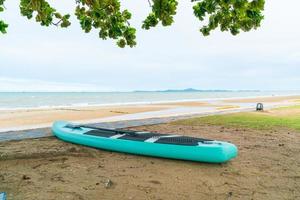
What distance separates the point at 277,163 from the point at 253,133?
2.95 meters

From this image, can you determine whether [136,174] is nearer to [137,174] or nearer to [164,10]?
[137,174]

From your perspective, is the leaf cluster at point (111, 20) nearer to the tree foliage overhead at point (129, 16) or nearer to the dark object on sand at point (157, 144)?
the tree foliage overhead at point (129, 16)

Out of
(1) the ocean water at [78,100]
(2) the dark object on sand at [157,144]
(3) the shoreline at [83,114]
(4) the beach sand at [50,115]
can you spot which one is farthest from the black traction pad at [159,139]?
(1) the ocean water at [78,100]

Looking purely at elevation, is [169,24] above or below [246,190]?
above

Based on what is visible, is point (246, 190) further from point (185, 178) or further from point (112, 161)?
point (112, 161)

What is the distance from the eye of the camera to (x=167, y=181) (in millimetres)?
4430

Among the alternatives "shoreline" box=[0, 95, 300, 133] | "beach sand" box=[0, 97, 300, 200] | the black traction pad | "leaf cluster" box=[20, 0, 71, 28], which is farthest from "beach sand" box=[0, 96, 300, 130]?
"leaf cluster" box=[20, 0, 71, 28]

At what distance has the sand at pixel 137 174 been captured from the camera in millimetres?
3957

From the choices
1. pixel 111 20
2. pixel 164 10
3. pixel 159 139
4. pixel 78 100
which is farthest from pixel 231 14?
pixel 78 100

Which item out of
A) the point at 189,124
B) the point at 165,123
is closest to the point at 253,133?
the point at 189,124

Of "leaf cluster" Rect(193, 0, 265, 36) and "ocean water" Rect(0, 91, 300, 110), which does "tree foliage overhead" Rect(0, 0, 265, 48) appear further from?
"ocean water" Rect(0, 91, 300, 110)

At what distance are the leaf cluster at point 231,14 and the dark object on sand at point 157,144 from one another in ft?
6.88

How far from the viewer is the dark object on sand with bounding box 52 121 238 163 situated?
16.9 ft

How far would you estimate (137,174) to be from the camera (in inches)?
186
